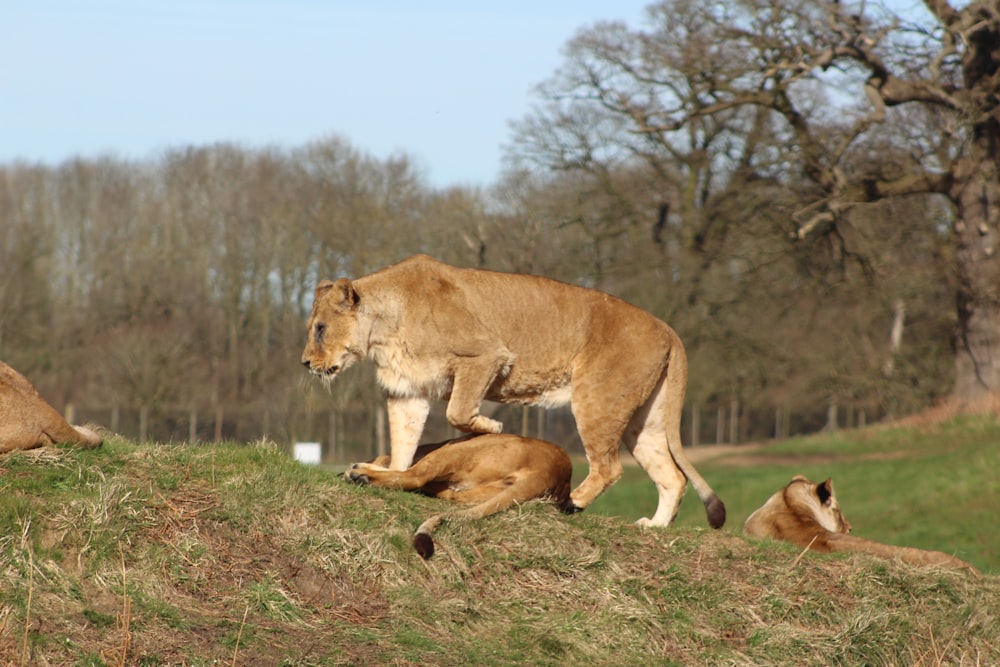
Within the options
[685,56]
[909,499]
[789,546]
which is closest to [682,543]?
[789,546]

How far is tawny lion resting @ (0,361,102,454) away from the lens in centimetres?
698

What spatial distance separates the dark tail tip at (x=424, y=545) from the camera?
22.2 ft

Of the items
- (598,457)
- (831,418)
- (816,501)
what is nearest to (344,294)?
(598,457)

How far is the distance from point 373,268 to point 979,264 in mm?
15150

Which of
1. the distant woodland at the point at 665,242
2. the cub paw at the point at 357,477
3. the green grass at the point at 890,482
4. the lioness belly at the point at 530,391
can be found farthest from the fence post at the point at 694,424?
the cub paw at the point at 357,477

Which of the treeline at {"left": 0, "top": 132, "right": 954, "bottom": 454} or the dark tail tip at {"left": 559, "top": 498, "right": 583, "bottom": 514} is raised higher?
the treeline at {"left": 0, "top": 132, "right": 954, "bottom": 454}

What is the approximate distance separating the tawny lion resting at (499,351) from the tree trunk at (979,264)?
21.6 metres

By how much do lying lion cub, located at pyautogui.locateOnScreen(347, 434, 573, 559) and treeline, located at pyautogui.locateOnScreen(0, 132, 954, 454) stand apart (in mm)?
21776

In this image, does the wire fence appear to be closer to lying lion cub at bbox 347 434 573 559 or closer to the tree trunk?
the tree trunk

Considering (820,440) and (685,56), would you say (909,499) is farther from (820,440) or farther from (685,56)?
(685,56)

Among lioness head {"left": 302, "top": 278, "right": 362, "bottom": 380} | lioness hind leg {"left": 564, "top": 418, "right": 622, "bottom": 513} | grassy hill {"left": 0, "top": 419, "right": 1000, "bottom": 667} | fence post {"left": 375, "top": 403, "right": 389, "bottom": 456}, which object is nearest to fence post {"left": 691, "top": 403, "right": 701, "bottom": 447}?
fence post {"left": 375, "top": 403, "right": 389, "bottom": 456}

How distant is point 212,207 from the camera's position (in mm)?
47594

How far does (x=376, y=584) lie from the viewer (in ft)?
21.7

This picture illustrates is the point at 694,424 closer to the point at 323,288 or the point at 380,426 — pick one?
the point at 380,426
